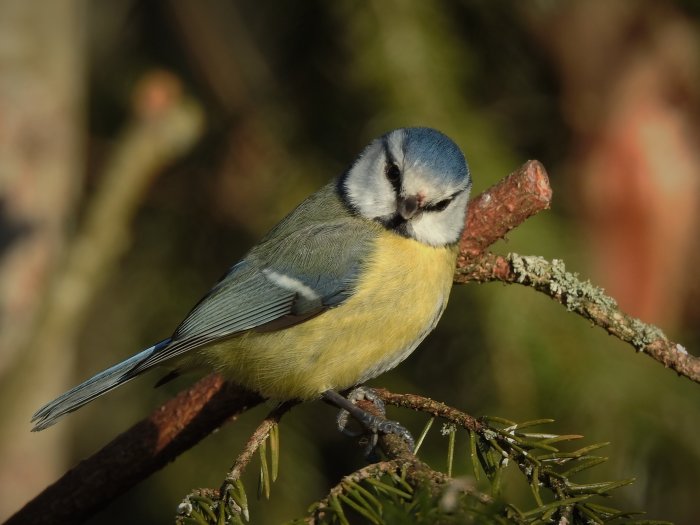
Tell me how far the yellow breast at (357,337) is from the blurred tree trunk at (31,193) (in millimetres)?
686

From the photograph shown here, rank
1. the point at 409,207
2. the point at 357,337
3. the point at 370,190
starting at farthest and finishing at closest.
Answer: the point at 370,190 < the point at 409,207 < the point at 357,337

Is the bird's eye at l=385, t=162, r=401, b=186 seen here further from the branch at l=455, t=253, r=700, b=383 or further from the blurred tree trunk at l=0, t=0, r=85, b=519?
the blurred tree trunk at l=0, t=0, r=85, b=519

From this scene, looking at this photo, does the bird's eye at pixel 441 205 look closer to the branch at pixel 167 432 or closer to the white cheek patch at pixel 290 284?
the branch at pixel 167 432

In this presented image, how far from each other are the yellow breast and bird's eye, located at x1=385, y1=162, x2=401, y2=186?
229 mm

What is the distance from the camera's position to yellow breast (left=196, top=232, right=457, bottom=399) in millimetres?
2143

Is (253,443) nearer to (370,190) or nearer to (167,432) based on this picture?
(167,432)

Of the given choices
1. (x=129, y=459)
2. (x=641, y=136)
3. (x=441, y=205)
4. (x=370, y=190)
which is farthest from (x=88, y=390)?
(x=641, y=136)

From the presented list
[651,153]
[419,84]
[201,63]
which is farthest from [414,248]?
[201,63]

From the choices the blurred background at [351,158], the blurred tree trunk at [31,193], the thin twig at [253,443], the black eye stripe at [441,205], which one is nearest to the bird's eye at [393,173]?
the black eye stripe at [441,205]

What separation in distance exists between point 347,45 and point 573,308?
4.08 ft

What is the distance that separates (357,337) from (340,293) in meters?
0.14

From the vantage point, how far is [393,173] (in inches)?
92.6

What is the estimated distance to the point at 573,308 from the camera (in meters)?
1.81

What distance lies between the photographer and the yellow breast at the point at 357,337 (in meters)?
2.14
